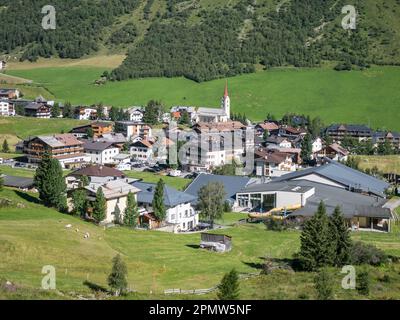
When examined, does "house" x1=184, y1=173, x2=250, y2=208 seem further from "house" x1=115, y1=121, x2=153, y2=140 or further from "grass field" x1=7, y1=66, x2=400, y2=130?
"grass field" x1=7, y1=66, x2=400, y2=130

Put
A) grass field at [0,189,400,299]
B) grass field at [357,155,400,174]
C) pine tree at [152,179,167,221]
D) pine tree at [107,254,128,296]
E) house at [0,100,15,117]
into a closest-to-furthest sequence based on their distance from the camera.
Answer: pine tree at [107,254,128,296] → grass field at [0,189,400,299] → pine tree at [152,179,167,221] → grass field at [357,155,400,174] → house at [0,100,15,117]

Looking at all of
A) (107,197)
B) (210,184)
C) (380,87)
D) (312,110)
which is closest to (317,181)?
(210,184)

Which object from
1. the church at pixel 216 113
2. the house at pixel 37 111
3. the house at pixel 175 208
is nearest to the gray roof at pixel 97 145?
the house at pixel 37 111

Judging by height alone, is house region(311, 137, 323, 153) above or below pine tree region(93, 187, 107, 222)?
above

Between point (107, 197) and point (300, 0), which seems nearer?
point (107, 197)

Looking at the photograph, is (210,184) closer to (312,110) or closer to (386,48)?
(312,110)

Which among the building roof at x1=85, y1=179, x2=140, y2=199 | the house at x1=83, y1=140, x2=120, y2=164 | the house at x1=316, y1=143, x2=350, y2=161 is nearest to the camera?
the building roof at x1=85, y1=179, x2=140, y2=199

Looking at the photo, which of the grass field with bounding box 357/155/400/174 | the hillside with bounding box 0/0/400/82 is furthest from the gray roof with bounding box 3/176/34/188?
the hillside with bounding box 0/0/400/82

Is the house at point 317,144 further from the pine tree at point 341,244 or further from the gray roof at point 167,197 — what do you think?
the pine tree at point 341,244
